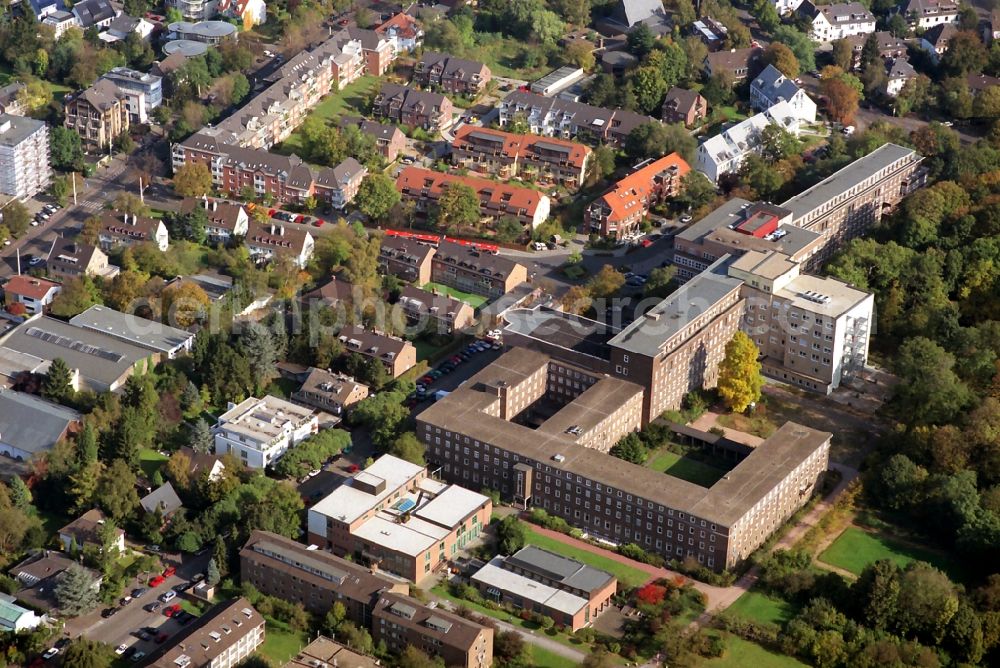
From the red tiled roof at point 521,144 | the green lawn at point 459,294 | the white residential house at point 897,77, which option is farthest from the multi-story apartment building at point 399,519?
the white residential house at point 897,77

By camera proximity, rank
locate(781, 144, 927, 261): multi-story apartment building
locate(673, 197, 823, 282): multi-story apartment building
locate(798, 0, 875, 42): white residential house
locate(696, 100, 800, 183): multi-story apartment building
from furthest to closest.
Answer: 1. locate(798, 0, 875, 42): white residential house
2. locate(696, 100, 800, 183): multi-story apartment building
3. locate(781, 144, 927, 261): multi-story apartment building
4. locate(673, 197, 823, 282): multi-story apartment building

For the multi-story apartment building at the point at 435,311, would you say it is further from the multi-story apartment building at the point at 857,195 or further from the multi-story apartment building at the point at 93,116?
the multi-story apartment building at the point at 93,116

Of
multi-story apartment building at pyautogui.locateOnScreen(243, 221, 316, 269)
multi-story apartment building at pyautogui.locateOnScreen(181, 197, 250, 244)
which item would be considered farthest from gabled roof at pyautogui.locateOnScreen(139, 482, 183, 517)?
multi-story apartment building at pyautogui.locateOnScreen(181, 197, 250, 244)

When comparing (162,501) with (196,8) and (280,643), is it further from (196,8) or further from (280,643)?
(196,8)

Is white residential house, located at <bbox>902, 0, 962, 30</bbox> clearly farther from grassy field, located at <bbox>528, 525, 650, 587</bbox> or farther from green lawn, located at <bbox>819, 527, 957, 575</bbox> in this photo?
grassy field, located at <bbox>528, 525, 650, 587</bbox>

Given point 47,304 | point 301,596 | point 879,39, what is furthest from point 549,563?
point 879,39

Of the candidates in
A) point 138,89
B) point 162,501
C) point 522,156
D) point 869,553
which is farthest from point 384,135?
point 869,553
